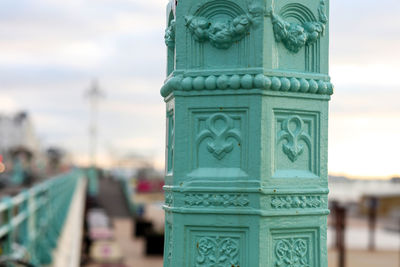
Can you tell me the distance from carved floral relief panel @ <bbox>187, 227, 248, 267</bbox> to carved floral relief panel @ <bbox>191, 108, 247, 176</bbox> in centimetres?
30

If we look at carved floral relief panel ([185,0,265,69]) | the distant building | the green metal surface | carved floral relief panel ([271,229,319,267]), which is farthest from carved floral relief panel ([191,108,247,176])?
the distant building

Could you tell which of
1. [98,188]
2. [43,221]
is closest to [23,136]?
[98,188]

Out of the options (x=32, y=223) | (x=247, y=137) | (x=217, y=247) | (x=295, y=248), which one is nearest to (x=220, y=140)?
(x=247, y=137)

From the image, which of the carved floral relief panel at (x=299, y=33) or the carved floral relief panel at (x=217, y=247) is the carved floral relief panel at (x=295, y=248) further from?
the carved floral relief panel at (x=299, y=33)

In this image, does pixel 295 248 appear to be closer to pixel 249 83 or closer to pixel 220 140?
pixel 220 140

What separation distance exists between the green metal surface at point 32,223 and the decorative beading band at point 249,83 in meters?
3.98

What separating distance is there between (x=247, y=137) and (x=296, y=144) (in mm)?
281

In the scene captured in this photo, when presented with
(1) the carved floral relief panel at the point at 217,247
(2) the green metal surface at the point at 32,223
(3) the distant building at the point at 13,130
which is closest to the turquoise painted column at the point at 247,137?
(1) the carved floral relief panel at the point at 217,247

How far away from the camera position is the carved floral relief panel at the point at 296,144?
115 inches

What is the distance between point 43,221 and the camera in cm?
1098

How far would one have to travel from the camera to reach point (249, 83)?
9.28ft

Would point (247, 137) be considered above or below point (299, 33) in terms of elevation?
below

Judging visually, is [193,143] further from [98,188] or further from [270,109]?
[98,188]

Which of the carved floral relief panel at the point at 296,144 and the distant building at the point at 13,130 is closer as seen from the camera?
the carved floral relief panel at the point at 296,144
